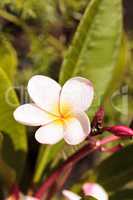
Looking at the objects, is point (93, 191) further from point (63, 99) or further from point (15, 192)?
point (63, 99)

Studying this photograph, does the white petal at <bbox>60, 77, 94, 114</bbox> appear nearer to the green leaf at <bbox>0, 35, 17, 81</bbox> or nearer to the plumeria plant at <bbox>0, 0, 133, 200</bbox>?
the plumeria plant at <bbox>0, 0, 133, 200</bbox>

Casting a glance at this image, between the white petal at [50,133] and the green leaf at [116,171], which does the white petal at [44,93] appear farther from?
the green leaf at [116,171]

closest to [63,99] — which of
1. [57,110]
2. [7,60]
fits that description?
[57,110]

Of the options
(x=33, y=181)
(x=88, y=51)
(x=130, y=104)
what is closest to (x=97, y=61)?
(x=88, y=51)

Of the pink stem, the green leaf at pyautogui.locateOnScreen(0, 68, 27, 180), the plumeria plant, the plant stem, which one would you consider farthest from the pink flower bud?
the pink stem

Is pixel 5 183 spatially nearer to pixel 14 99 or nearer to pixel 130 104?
pixel 14 99

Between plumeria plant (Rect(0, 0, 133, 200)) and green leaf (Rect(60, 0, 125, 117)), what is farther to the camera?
green leaf (Rect(60, 0, 125, 117))

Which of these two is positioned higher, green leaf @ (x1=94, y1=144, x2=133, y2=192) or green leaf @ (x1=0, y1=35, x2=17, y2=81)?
green leaf @ (x1=0, y1=35, x2=17, y2=81)
